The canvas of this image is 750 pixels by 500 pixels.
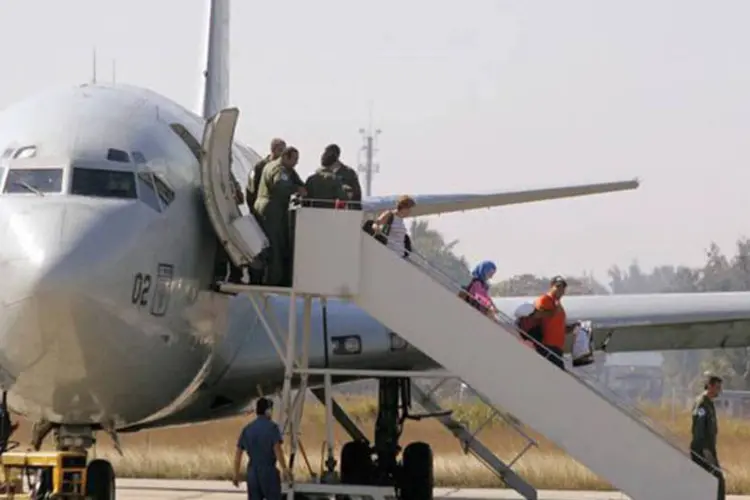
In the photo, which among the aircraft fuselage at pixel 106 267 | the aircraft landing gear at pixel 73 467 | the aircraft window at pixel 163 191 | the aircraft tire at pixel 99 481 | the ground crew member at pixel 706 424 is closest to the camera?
the aircraft fuselage at pixel 106 267

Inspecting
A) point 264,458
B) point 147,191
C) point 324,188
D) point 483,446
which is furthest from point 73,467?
point 483,446

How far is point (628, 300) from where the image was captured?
83.2 feet

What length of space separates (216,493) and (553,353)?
11.3 m

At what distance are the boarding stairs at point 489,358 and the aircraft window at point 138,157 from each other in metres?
1.58

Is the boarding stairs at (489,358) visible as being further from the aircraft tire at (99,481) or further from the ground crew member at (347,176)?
the aircraft tire at (99,481)

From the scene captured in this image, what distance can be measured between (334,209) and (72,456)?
340 cm

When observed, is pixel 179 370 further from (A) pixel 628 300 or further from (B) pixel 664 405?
(B) pixel 664 405

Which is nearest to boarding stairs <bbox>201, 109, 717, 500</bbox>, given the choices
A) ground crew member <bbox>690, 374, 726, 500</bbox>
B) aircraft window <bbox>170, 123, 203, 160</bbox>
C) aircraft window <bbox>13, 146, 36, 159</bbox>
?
aircraft window <bbox>170, 123, 203, 160</bbox>

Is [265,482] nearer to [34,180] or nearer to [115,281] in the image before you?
[115,281]

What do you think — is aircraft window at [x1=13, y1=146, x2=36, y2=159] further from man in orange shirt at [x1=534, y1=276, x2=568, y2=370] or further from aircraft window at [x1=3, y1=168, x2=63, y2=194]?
man in orange shirt at [x1=534, y1=276, x2=568, y2=370]

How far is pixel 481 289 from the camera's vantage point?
61.7ft

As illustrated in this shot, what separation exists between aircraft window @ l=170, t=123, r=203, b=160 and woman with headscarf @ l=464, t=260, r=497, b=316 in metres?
3.05

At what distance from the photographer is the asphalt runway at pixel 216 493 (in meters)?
27.3

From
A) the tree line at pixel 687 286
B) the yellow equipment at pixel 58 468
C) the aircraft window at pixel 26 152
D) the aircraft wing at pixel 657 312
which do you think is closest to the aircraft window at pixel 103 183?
the aircraft window at pixel 26 152
